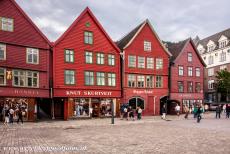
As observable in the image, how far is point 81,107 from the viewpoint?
35.0m

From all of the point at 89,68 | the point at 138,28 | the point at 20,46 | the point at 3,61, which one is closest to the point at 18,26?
the point at 20,46

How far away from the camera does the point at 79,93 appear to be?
113ft

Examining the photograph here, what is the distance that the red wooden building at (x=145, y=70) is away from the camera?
1555 inches

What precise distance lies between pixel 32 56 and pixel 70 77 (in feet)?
17.8

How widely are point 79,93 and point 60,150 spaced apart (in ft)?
73.0

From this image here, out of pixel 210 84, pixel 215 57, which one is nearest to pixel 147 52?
pixel 215 57

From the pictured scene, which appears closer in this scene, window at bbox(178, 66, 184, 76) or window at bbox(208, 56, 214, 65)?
window at bbox(178, 66, 184, 76)

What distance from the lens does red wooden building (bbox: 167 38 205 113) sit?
145ft

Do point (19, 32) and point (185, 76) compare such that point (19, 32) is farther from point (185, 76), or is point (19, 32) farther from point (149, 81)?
point (185, 76)

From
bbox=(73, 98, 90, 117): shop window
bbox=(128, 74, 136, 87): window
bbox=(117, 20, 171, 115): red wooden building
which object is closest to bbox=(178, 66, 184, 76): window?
bbox=(117, 20, 171, 115): red wooden building

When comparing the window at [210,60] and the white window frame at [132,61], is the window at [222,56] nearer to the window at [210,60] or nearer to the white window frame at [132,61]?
the window at [210,60]

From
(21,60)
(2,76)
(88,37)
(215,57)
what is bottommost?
(2,76)

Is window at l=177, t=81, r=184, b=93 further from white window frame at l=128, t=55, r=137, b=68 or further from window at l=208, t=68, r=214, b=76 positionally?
window at l=208, t=68, r=214, b=76

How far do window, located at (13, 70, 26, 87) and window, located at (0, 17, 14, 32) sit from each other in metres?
4.81
